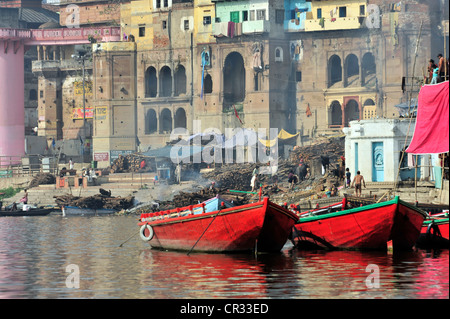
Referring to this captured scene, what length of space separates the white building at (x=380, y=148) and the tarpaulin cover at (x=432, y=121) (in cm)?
1197

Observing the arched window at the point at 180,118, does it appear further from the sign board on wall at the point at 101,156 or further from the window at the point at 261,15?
the window at the point at 261,15

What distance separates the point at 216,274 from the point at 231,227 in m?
3.36

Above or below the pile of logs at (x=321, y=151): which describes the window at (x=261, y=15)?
above

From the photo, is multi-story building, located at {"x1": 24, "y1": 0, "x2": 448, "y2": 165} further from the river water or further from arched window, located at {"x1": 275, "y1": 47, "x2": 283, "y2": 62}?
the river water

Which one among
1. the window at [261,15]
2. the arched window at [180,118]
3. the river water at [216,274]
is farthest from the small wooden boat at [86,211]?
the window at [261,15]

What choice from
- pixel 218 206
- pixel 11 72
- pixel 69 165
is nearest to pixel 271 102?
pixel 69 165

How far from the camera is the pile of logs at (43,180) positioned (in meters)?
61.7

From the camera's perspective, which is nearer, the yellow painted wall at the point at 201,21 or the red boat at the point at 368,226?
the red boat at the point at 368,226

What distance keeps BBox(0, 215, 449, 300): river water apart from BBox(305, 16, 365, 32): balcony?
1310 inches

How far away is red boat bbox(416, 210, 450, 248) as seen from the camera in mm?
28406

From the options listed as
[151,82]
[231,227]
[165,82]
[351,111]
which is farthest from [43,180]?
[231,227]

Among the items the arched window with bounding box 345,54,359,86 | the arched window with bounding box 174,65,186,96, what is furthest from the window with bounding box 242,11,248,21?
the arched window with bounding box 345,54,359,86

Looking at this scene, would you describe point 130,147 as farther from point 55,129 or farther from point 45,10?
point 45,10

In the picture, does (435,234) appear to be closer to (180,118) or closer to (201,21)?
(201,21)
